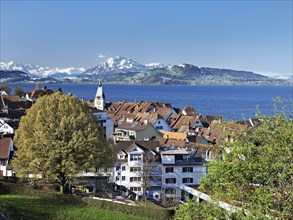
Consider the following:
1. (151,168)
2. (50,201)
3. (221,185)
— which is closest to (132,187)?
(151,168)

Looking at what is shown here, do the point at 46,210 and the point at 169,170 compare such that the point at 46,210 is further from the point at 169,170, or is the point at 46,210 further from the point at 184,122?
the point at 184,122

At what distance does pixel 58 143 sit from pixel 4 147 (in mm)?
18577

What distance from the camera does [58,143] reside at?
34.9 m

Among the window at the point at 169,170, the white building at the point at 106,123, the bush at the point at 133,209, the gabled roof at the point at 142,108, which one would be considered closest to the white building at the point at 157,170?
the window at the point at 169,170

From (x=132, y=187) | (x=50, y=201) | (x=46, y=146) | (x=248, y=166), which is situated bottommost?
(x=132, y=187)

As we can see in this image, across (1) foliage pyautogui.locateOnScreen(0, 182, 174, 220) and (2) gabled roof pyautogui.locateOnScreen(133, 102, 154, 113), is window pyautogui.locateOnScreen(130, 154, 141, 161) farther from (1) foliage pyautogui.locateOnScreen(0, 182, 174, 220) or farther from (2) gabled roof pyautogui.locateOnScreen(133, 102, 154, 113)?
(2) gabled roof pyautogui.locateOnScreen(133, 102, 154, 113)

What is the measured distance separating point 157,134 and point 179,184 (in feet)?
81.0

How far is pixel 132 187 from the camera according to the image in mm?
48969

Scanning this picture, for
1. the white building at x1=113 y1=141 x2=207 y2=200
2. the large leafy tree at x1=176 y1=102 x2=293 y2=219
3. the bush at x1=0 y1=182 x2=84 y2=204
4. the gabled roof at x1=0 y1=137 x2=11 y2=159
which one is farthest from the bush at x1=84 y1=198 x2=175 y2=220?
the gabled roof at x1=0 y1=137 x2=11 y2=159

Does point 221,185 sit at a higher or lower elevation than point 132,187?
higher

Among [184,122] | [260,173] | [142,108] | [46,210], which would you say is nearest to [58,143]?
[46,210]

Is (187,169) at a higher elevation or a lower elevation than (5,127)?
lower

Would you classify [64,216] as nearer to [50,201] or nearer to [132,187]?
[50,201]

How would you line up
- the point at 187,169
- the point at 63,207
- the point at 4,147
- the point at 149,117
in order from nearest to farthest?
1. the point at 63,207
2. the point at 187,169
3. the point at 4,147
4. the point at 149,117
